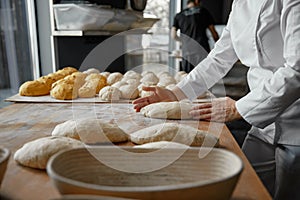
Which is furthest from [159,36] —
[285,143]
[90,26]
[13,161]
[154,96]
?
[13,161]

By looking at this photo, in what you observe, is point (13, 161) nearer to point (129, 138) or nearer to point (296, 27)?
point (129, 138)

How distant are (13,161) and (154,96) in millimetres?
680

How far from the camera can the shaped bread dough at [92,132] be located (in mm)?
850

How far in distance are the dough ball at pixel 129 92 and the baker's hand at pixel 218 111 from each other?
18.1 inches

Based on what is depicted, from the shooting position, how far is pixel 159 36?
4.77m

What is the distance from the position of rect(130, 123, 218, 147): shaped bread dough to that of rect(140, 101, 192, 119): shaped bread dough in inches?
Result: 9.8

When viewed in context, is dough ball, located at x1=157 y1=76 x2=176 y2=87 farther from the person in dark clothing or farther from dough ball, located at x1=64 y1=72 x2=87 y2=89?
the person in dark clothing

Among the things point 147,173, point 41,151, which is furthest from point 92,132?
point 147,173

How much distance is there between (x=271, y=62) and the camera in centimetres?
102

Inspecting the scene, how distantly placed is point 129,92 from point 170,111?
414mm

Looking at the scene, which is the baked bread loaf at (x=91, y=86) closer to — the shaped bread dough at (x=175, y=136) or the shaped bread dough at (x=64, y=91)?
the shaped bread dough at (x=64, y=91)

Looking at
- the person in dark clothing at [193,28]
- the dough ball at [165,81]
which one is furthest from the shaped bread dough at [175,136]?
the person in dark clothing at [193,28]

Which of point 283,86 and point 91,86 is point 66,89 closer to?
point 91,86

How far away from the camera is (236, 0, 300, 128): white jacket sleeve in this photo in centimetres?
86
